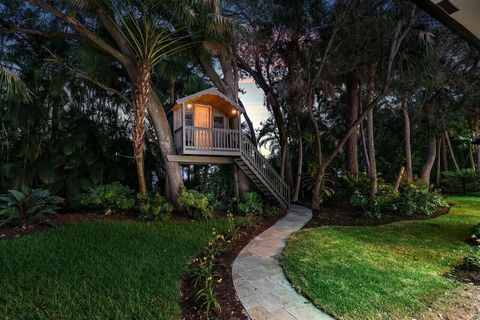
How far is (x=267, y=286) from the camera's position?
3762 mm

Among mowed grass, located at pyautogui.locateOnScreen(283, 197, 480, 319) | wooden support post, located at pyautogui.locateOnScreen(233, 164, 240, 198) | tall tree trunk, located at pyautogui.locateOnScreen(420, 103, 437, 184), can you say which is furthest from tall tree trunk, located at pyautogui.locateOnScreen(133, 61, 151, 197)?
tall tree trunk, located at pyautogui.locateOnScreen(420, 103, 437, 184)

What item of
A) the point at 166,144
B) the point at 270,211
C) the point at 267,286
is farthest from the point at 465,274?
the point at 166,144

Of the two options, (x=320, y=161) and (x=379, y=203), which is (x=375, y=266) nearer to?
(x=379, y=203)

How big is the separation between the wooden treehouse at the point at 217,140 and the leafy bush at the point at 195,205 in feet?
4.94

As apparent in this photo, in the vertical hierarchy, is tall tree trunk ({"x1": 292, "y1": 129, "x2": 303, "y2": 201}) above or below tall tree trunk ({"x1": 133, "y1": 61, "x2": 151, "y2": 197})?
below

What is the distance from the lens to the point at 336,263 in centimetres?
441

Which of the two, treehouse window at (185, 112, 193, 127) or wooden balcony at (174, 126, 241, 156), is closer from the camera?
wooden balcony at (174, 126, 241, 156)

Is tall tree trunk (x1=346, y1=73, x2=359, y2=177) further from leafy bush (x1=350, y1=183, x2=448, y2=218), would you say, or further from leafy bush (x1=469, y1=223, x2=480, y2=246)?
leafy bush (x1=469, y1=223, x2=480, y2=246)

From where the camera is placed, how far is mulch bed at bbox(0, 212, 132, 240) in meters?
5.36

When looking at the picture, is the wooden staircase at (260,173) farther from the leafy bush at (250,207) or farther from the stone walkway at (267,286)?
the stone walkway at (267,286)

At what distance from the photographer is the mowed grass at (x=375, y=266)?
3.18 metres

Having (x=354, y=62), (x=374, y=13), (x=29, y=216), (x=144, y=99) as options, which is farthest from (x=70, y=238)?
(x=374, y=13)

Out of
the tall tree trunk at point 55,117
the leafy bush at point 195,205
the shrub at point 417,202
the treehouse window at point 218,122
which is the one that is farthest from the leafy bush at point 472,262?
the tall tree trunk at point 55,117

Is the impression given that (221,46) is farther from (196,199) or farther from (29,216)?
(29,216)
